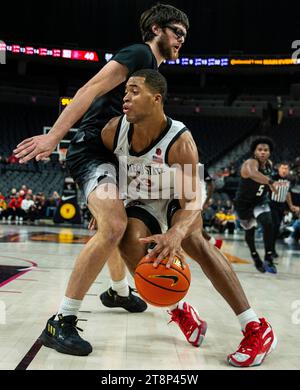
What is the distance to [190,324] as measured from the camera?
9.50 ft

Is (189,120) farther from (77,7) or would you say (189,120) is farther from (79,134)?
(79,134)

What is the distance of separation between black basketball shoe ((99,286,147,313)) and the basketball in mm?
1084

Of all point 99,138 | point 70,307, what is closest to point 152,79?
point 99,138

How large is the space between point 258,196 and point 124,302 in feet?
11.5

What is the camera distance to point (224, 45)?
Result: 2255 cm

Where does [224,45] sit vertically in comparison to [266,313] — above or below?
above

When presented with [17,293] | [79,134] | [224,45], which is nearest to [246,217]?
[17,293]

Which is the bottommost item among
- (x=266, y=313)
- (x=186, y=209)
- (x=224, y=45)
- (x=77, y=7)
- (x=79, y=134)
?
(x=266, y=313)

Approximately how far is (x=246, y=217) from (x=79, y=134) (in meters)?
4.19

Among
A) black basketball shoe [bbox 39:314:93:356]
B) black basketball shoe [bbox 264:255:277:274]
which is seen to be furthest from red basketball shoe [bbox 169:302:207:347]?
black basketball shoe [bbox 264:255:277:274]

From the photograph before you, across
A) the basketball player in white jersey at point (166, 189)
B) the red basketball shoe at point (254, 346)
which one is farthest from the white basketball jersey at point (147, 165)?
the red basketball shoe at point (254, 346)

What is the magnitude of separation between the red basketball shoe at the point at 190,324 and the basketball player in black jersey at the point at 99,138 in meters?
0.66

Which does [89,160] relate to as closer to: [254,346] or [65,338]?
[65,338]

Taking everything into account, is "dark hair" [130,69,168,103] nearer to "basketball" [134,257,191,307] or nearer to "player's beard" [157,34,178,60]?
"player's beard" [157,34,178,60]
